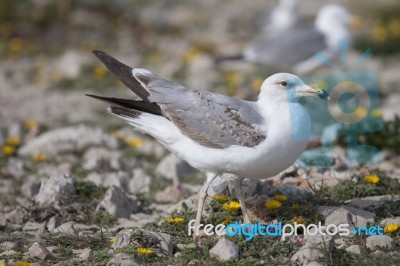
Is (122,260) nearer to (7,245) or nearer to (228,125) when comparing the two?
(7,245)

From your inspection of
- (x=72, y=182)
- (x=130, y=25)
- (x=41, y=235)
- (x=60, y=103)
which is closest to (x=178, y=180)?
(x=72, y=182)

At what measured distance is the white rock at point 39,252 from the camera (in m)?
4.70

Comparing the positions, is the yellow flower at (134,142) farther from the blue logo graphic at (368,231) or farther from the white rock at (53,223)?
the blue logo graphic at (368,231)

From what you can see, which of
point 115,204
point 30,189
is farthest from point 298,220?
point 30,189

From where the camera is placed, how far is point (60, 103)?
9.79 metres

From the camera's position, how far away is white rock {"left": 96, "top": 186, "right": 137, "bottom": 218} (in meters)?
5.84

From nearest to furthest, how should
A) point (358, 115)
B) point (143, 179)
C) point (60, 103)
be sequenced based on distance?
point (143, 179) < point (358, 115) < point (60, 103)

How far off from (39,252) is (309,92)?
6.92 ft

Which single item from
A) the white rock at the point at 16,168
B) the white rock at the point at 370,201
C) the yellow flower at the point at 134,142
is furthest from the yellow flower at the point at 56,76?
the white rock at the point at 370,201

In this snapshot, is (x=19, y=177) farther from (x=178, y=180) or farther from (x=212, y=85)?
(x=212, y=85)

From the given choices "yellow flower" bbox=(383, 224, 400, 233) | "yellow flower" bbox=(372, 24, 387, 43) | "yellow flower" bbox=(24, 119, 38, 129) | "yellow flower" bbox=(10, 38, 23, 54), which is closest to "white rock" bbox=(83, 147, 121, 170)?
"yellow flower" bbox=(24, 119, 38, 129)

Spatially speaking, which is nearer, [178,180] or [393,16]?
[178,180]

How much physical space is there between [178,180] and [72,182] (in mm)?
1331

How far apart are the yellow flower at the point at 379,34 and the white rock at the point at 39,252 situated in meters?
9.35
